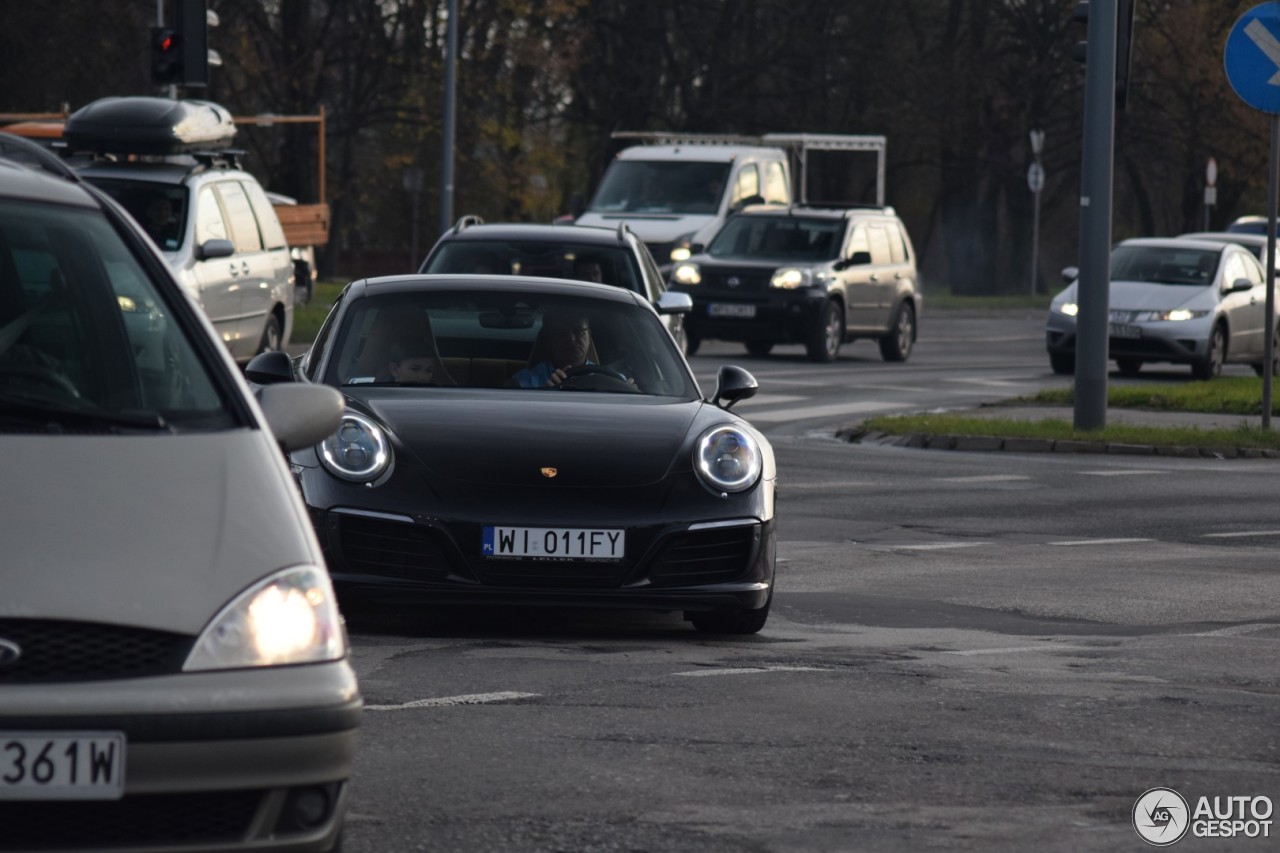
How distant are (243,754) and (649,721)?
263 centimetres

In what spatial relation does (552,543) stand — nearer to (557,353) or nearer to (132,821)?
(557,353)

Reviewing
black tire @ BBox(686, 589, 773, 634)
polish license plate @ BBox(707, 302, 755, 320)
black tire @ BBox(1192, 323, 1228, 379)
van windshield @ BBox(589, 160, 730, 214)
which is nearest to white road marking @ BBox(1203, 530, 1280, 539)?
black tire @ BBox(686, 589, 773, 634)

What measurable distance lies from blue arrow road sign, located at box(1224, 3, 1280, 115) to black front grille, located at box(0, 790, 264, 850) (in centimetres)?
1493

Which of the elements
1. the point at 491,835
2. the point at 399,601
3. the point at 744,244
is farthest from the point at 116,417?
the point at 744,244

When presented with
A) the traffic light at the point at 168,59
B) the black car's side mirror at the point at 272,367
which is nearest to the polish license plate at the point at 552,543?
the black car's side mirror at the point at 272,367

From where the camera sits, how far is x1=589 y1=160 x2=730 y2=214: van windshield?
34.2 meters

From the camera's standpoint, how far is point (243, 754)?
4367 millimetres

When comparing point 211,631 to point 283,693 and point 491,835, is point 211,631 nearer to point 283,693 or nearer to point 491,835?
point 283,693

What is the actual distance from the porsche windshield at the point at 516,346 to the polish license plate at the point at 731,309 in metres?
19.0

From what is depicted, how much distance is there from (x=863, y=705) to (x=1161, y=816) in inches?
60.1

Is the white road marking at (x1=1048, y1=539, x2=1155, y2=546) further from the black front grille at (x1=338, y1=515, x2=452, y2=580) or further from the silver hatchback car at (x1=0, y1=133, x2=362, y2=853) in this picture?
the silver hatchback car at (x1=0, y1=133, x2=362, y2=853)

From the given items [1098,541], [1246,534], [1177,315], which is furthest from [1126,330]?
[1098,541]

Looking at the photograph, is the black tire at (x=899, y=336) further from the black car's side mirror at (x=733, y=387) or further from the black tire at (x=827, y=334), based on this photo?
the black car's side mirror at (x=733, y=387)

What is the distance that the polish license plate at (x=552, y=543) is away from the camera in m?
8.32
